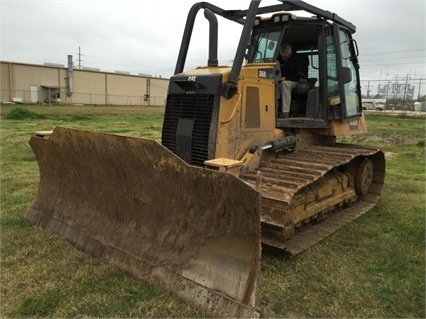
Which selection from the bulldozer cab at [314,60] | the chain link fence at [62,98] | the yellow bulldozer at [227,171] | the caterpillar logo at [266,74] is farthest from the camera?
the chain link fence at [62,98]

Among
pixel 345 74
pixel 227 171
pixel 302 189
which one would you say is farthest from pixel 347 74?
pixel 227 171

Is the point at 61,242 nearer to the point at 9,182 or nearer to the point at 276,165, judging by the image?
the point at 276,165

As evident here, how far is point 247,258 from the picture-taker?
3.27 meters

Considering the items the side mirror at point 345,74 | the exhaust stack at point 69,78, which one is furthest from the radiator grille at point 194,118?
the exhaust stack at point 69,78

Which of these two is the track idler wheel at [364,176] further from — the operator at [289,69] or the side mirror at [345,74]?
the operator at [289,69]

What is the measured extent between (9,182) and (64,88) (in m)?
42.8

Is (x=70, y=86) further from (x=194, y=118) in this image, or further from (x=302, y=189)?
(x=302, y=189)

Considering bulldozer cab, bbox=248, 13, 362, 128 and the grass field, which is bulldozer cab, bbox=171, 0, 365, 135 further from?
the grass field

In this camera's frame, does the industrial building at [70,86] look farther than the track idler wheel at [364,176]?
Yes

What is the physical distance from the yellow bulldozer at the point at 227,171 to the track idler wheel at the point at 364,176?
0.02 m

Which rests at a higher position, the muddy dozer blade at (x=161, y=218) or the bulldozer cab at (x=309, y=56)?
the bulldozer cab at (x=309, y=56)

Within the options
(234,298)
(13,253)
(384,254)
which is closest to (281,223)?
(234,298)

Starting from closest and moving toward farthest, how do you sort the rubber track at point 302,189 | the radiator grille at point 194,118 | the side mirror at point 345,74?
the rubber track at point 302,189, the radiator grille at point 194,118, the side mirror at point 345,74

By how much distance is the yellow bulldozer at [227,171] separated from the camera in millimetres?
3387
